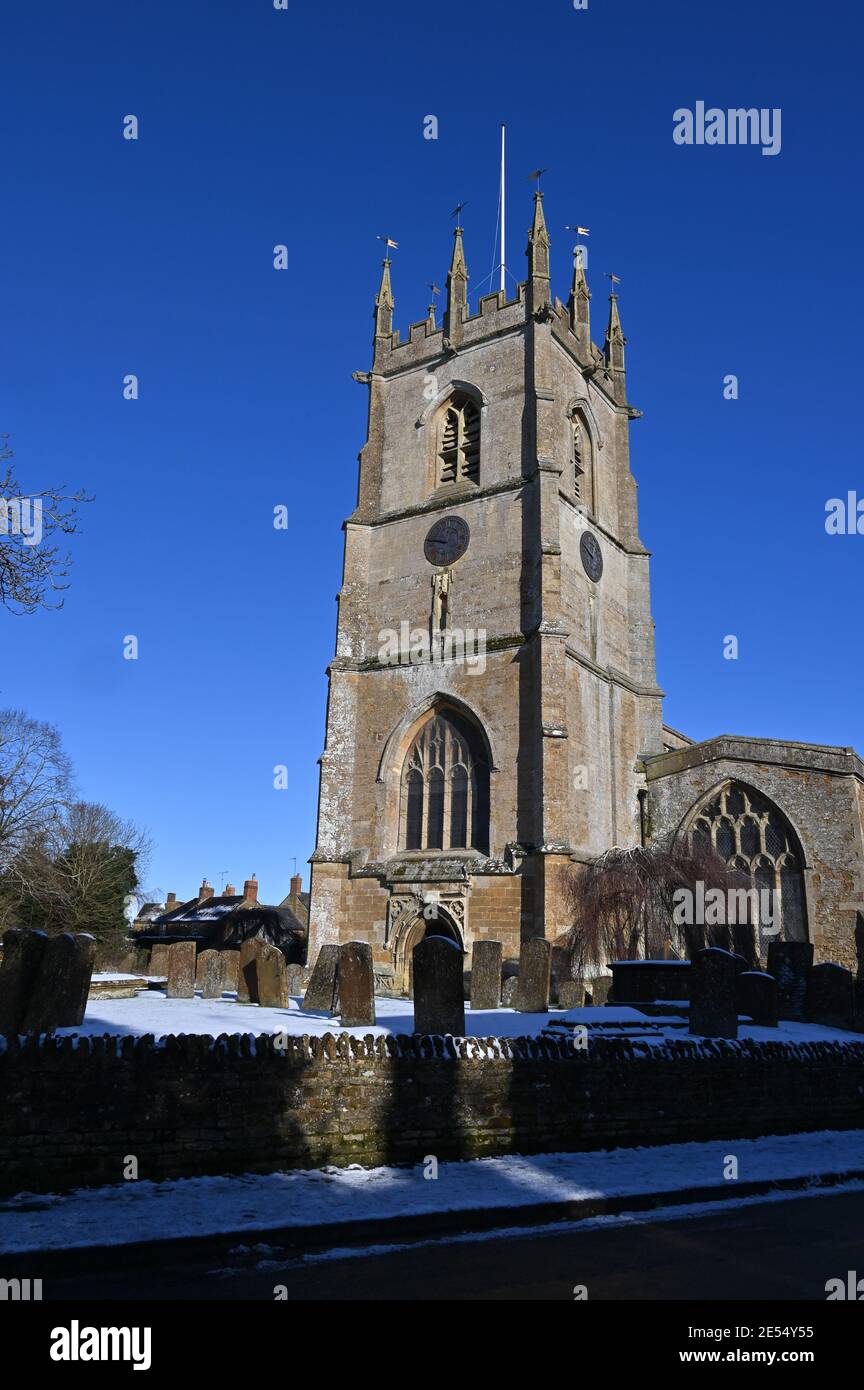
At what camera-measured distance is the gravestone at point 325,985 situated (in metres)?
12.9

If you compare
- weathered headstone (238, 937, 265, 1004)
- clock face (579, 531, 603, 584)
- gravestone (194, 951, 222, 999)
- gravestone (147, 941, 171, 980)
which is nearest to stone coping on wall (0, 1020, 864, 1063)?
weathered headstone (238, 937, 265, 1004)

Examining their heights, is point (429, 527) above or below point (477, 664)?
above

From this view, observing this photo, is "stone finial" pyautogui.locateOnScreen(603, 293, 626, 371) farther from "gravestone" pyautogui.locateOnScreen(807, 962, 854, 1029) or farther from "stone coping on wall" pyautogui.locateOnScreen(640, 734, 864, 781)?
"gravestone" pyautogui.locateOnScreen(807, 962, 854, 1029)

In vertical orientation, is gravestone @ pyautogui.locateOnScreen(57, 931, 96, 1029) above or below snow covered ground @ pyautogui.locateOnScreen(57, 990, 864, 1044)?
above

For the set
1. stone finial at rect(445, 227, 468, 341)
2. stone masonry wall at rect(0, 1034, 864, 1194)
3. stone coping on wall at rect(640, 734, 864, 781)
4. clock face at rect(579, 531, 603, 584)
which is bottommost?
stone masonry wall at rect(0, 1034, 864, 1194)

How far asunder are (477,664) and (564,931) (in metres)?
6.90

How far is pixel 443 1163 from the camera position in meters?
8.16

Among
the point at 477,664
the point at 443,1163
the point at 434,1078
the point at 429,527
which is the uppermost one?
the point at 429,527

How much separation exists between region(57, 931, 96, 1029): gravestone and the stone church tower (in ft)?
42.4

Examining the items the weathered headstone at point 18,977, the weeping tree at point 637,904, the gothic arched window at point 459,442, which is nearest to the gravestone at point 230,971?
the weathered headstone at point 18,977

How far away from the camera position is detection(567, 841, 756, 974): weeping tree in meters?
19.7

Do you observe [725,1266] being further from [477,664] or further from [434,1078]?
→ [477,664]

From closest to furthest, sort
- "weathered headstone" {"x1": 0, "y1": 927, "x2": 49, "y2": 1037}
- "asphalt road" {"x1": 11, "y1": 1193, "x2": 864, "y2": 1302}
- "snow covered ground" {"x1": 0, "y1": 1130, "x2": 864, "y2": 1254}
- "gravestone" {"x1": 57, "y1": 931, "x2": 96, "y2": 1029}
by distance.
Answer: "asphalt road" {"x1": 11, "y1": 1193, "x2": 864, "y2": 1302} → "snow covered ground" {"x1": 0, "y1": 1130, "x2": 864, "y2": 1254} → "weathered headstone" {"x1": 0, "y1": 927, "x2": 49, "y2": 1037} → "gravestone" {"x1": 57, "y1": 931, "x2": 96, "y2": 1029}
